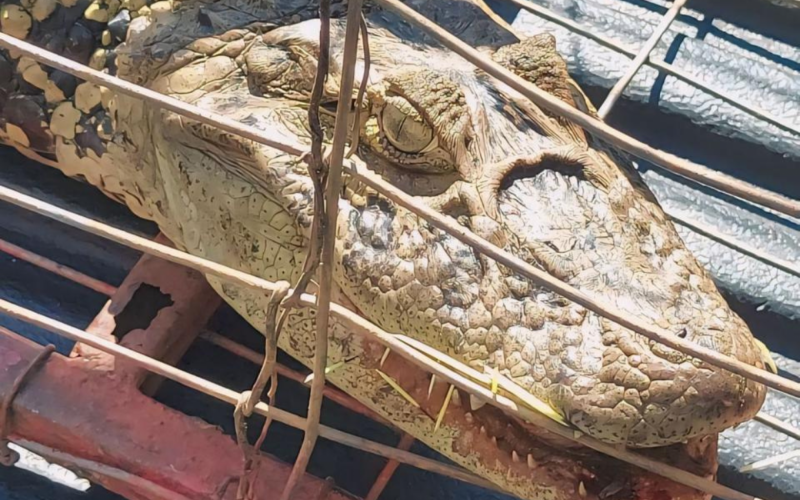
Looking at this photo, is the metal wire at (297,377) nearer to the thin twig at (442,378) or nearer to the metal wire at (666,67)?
the thin twig at (442,378)

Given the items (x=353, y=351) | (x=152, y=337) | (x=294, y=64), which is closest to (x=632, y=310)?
(x=353, y=351)

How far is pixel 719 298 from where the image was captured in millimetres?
1247

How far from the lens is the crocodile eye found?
4.41ft

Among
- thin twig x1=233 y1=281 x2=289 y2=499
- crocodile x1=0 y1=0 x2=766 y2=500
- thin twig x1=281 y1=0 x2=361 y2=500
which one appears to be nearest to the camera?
thin twig x1=281 y1=0 x2=361 y2=500

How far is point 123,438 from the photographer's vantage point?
4.50 feet

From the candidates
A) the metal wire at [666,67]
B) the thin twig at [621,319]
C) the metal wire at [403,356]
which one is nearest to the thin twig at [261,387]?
the metal wire at [403,356]

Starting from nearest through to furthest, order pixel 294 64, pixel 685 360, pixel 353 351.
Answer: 1. pixel 685 360
2. pixel 353 351
3. pixel 294 64

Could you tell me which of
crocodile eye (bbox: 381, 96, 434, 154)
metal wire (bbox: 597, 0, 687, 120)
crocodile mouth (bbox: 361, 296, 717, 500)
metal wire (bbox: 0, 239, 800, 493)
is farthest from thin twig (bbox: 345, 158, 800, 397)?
metal wire (bbox: 597, 0, 687, 120)

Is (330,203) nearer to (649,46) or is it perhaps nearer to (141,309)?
(141,309)

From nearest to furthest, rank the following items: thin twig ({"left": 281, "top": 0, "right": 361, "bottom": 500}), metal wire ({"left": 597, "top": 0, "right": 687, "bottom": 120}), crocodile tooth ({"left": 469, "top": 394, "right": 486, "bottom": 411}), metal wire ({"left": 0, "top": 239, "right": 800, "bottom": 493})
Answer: thin twig ({"left": 281, "top": 0, "right": 361, "bottom": 500}) < crocodile tooth ({"left": 469, "top": 394, "right": 486, "bottom": 411}) < metal wire ({"left": 0, "top": 239, "right": 800, "bottom": 493}) < metal wire ({"left": 597, "top": 0, "right": 687, "bottom": 120})

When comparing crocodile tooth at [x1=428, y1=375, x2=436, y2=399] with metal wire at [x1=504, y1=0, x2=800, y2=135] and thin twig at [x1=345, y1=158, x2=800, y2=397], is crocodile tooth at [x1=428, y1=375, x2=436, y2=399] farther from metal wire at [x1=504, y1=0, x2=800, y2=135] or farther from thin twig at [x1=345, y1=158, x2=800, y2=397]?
metal wire at [x1=504, y1=0, x2=800, y2=135]

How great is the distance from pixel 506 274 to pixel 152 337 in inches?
26.8

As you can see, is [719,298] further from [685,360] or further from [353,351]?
[353,351]

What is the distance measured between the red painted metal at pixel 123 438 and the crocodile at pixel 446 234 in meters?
0.20
